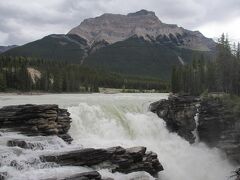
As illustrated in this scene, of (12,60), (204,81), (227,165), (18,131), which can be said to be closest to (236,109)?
(227,165)

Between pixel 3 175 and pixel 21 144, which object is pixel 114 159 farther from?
pixel 3 175

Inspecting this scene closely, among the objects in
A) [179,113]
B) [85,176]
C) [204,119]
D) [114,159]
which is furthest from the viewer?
[179,113]

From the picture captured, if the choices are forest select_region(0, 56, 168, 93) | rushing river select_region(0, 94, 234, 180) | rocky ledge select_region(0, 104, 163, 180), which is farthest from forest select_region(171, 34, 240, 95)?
rocky ledge select_region(0, 104, 163, 180)

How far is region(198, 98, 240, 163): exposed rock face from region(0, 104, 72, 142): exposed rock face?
21.3 m

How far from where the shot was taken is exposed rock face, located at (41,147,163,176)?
33.8 meters

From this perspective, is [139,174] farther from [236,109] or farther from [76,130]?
[236,109]

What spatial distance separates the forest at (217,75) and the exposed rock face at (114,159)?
1883 inches

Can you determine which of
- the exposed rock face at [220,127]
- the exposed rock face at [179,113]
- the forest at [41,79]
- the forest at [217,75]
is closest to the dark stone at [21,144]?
the exposed rock face at [220,127]

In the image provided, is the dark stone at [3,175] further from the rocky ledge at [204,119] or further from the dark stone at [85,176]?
the rocky ledge at [204,119]

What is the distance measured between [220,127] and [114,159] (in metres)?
26.7

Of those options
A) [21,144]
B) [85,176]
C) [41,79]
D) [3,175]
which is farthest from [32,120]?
[41,79]

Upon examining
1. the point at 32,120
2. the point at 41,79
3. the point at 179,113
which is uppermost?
the point at 41,79

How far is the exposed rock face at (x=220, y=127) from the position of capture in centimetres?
5347

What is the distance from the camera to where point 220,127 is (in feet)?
194
